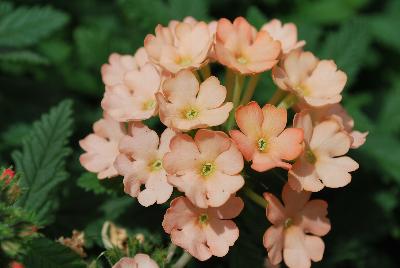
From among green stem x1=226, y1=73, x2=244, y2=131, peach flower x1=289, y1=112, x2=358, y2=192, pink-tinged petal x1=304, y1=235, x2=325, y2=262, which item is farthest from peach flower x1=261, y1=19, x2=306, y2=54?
pink-tinged petal x1=304, y1=235, x2=325, y2=262

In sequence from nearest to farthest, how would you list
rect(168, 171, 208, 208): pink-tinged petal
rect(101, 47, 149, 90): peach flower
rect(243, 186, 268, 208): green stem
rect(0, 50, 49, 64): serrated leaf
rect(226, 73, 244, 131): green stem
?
1. rect(168, 171, 208, 208): pink-tinged petal
2. rect(243, 186, 268, 208): green stem
3. rect(226, 73, 244, 131): green stem
4. rect(101, 47, 149, 90): peach flower
5. rect(0, 50, 49, 64): serrated leaf

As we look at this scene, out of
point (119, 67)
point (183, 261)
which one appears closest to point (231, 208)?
point (183, 261)

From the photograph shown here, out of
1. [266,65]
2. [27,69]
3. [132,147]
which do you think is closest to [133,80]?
[132,147]

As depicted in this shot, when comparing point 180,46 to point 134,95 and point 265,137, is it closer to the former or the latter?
point 134,95

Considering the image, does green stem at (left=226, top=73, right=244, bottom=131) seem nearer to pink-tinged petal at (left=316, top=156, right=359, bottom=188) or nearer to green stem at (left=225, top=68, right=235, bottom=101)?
green stem at (left=225, top=68, right=235, bottom=101)

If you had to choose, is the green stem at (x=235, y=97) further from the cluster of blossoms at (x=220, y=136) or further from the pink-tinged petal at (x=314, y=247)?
the pink-tinged petal at (x=314, y=247)

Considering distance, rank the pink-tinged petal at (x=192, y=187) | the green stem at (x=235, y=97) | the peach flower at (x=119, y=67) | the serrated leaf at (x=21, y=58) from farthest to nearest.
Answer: the serrated leaf at (x=21, y=58)
the peach flower at (x=119, y=67)
the green stem at (x=235, y=97)
the pink-tinged petal at (x=192, y=187)

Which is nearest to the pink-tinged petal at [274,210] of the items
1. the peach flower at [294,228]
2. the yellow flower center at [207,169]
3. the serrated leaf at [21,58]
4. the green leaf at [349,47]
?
the peach flower at [294,228]
